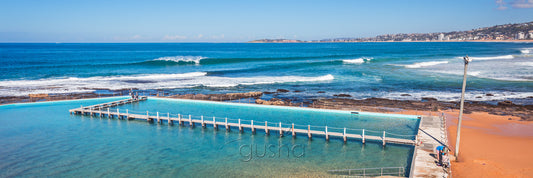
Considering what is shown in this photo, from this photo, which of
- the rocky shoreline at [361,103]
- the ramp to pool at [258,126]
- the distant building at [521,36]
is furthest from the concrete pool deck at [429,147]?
the distant building at [521,36]

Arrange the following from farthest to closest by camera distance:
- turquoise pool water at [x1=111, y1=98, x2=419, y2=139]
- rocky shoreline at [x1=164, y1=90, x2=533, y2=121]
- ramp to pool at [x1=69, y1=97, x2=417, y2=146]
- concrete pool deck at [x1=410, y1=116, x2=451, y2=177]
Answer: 1. rocky shoreline at [x1=164, y1=90, x2=533, y2=121]
2. turquoise pool water at [x1=111, y1=98, x2=419, y2=139]
3. ramp to pool at [x1=69, y1=97, x2=417, y2=146]
4. concrete pool deck at [x1=410, y1=116, x2=451, y2=177]

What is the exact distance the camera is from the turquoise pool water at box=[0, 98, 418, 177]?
14.6 metres

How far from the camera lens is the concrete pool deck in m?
13.1

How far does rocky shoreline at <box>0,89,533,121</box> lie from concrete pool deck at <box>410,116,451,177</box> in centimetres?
514

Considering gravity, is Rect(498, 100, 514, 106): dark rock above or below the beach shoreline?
above

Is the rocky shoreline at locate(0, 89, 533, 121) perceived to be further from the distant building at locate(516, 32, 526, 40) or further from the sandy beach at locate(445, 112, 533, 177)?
the distant building at locate(516, 32, 526, 40)

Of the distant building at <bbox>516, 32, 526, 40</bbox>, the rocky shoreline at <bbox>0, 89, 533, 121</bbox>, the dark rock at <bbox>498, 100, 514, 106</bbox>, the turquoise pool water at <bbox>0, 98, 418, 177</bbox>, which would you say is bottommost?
the turquoise pool water at <bbox>0, 98, 418, 177</bbox>

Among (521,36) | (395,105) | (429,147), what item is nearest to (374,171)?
(429,147)

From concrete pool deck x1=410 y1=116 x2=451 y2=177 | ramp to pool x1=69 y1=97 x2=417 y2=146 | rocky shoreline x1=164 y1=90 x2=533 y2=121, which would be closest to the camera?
concrete pool deck x1=410 y1=116 x2=451 y2=177

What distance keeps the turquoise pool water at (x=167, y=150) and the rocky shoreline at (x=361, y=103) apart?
162 inches

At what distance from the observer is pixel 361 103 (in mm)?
28391

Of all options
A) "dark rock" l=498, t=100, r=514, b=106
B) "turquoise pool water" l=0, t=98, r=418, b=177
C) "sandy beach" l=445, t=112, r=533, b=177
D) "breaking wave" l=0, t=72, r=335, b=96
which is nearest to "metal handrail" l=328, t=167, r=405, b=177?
"turquoise pool water" l=0, t=98, r=418, b=177

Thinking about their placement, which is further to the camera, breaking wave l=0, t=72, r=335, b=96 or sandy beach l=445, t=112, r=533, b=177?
breaking wave l=0, t=72, r=335, b=96

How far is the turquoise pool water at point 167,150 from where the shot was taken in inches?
576
